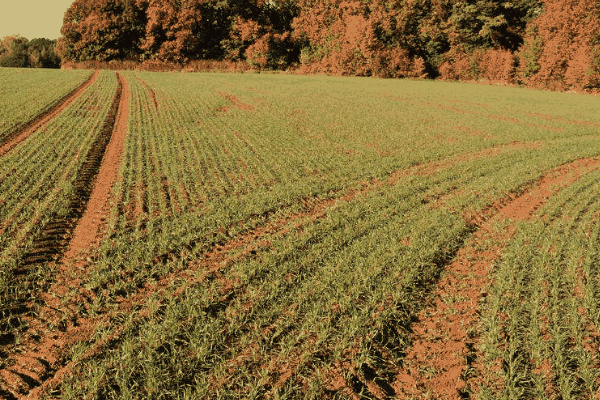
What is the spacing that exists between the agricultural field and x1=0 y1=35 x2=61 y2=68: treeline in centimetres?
10734

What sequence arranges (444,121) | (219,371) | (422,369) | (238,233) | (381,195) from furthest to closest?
1. (444,121)
2. (381,195)
3. (238,233)
4. (422,369)
5. (219,371)

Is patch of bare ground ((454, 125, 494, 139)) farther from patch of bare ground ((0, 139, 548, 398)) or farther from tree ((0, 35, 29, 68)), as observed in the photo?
tree ((0, 35, 29, 68))

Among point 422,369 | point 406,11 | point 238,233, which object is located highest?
point 406,11

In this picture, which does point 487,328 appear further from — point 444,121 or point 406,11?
point 406,11

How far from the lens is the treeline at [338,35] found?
3105 inches

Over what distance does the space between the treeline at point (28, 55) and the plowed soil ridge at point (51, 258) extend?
110977 millimetres

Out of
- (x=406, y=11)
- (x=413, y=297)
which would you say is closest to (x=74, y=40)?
(x=406, y=11)

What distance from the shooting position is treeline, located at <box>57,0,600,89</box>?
78.9m

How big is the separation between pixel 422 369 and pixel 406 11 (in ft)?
298

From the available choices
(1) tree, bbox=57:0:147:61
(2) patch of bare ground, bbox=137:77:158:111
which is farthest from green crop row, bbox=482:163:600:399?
(1) tree, bbox=57:0:147:61

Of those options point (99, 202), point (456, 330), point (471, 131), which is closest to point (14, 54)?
point (99, 202)

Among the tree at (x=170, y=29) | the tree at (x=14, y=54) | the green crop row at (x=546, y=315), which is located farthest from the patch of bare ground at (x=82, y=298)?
the tree at (x=14, y=54)

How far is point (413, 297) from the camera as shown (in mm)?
8000

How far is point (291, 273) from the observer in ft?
28.7
